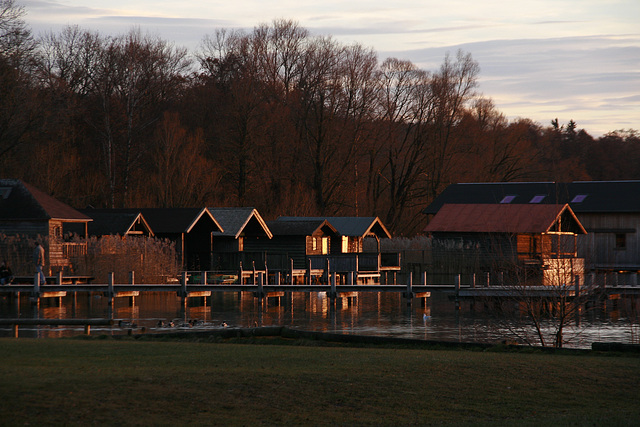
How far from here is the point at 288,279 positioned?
51938mm

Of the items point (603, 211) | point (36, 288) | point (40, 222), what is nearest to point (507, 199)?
point (603, 211)

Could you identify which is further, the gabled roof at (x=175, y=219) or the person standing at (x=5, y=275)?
the gabled roof at (x=175, y=219)

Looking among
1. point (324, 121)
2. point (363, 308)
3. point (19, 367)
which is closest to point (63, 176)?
point (324, 121)

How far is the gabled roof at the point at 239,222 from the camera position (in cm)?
5569

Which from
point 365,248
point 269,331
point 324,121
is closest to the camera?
point 269,331

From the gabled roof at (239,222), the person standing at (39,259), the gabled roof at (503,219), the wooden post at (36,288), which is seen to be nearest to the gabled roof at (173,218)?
the gabled roof at (239,222)

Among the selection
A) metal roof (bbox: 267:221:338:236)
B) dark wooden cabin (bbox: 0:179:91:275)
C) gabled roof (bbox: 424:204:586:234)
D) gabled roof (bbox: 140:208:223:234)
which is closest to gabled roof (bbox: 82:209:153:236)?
gabled roof (bbox: 140:208:223:234)

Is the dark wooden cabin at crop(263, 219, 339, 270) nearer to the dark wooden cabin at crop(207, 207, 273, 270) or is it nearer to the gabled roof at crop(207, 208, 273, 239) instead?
the dark wooden cabin at crop(207, 207, 273, 270)

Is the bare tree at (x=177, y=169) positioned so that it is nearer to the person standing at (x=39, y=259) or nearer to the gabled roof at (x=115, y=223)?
the gabled roof at (x=115, y=223)

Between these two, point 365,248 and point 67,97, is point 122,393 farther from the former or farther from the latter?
point 365,248

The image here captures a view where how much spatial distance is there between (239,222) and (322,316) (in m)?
17.1

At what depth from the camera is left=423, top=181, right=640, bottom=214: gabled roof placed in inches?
2589

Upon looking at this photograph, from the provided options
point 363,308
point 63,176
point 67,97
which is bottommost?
point 363,308

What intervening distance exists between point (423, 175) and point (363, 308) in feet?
168
